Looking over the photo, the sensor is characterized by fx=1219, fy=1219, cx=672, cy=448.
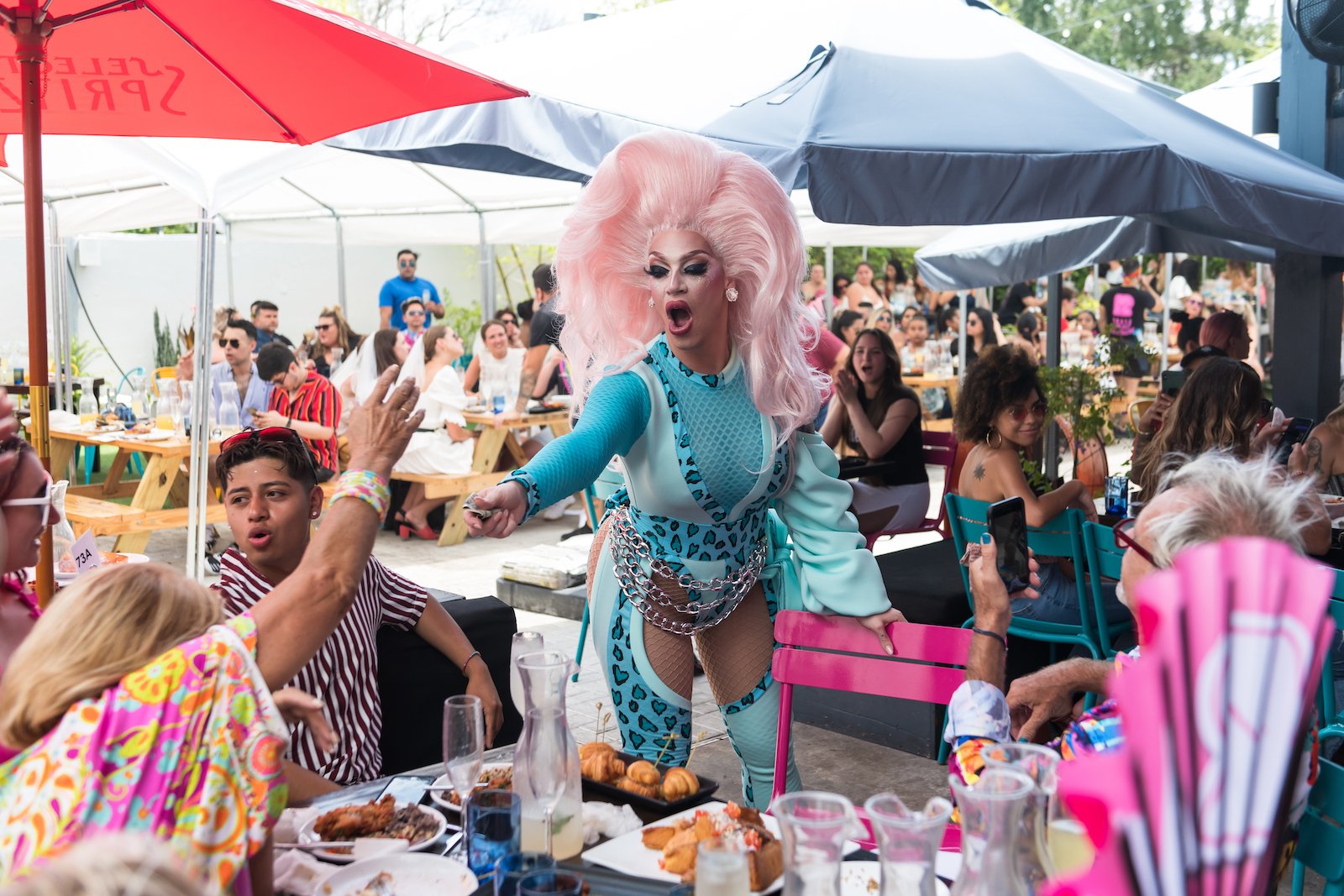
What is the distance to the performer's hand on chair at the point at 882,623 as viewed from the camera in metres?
2.72

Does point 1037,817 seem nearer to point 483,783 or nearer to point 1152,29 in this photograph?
point 483,783

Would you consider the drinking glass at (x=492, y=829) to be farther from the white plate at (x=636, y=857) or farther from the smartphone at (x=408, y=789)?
the smartphone at (x=408, y=789)

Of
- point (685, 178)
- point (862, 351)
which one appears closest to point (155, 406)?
point (862, 351)

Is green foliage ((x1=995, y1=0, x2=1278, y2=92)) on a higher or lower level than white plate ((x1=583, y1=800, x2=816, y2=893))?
higher

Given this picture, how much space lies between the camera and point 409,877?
5.87 ft

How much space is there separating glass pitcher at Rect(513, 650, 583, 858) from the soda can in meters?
3.83

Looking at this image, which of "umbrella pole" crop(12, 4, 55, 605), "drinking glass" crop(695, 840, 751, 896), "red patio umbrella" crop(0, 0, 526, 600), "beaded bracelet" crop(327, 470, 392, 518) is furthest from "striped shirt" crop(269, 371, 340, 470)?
"drinking glass" crop(695, 840, 751, 896)

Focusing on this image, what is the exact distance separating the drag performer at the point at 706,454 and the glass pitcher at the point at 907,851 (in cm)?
135

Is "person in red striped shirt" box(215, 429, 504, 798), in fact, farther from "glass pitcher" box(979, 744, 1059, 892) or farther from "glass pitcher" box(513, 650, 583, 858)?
"glass pitcher" box(979, 744, 1059, 892)

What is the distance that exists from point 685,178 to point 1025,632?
249cm

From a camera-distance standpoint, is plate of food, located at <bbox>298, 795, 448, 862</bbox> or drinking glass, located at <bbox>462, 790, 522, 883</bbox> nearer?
drinking glass, located at <bbox>462, 790, 522, 883</bbox>

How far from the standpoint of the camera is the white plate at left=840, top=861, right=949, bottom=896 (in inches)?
67.6

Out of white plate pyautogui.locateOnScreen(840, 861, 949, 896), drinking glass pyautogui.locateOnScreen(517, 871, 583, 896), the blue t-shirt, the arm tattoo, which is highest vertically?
the blue t-shirt

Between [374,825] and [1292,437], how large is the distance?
4.83 meters
